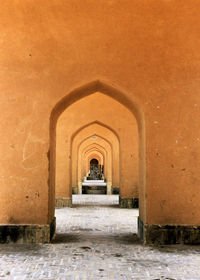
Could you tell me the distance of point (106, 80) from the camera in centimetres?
650

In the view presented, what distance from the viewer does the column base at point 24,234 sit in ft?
19.9

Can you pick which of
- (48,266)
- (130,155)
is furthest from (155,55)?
(130,155)

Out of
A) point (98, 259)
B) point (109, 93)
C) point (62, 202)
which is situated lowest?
point (98, 259)

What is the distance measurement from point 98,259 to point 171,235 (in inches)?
67.0

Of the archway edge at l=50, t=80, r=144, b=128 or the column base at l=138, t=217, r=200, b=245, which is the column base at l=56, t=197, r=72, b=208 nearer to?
the archway edge at l=50, t=80, r=144, b=128

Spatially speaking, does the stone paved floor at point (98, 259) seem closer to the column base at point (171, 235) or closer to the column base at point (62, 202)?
the column base at point (171, 235)

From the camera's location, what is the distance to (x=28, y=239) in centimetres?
608

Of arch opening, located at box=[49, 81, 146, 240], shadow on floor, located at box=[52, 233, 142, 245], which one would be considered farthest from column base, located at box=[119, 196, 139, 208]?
arch opening, located at box=[49, 81, 146, 240]

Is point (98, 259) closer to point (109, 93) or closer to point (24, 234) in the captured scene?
point (24, 234)

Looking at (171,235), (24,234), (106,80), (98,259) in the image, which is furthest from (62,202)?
(98,259)

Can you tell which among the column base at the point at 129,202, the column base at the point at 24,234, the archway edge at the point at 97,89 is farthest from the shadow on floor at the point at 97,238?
the column base at the point at 129,202

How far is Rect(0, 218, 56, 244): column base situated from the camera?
6059 mm

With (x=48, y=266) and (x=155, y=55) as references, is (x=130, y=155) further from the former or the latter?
(x=48, y=266)

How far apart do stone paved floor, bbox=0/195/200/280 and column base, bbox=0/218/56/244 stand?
0.20 metres
